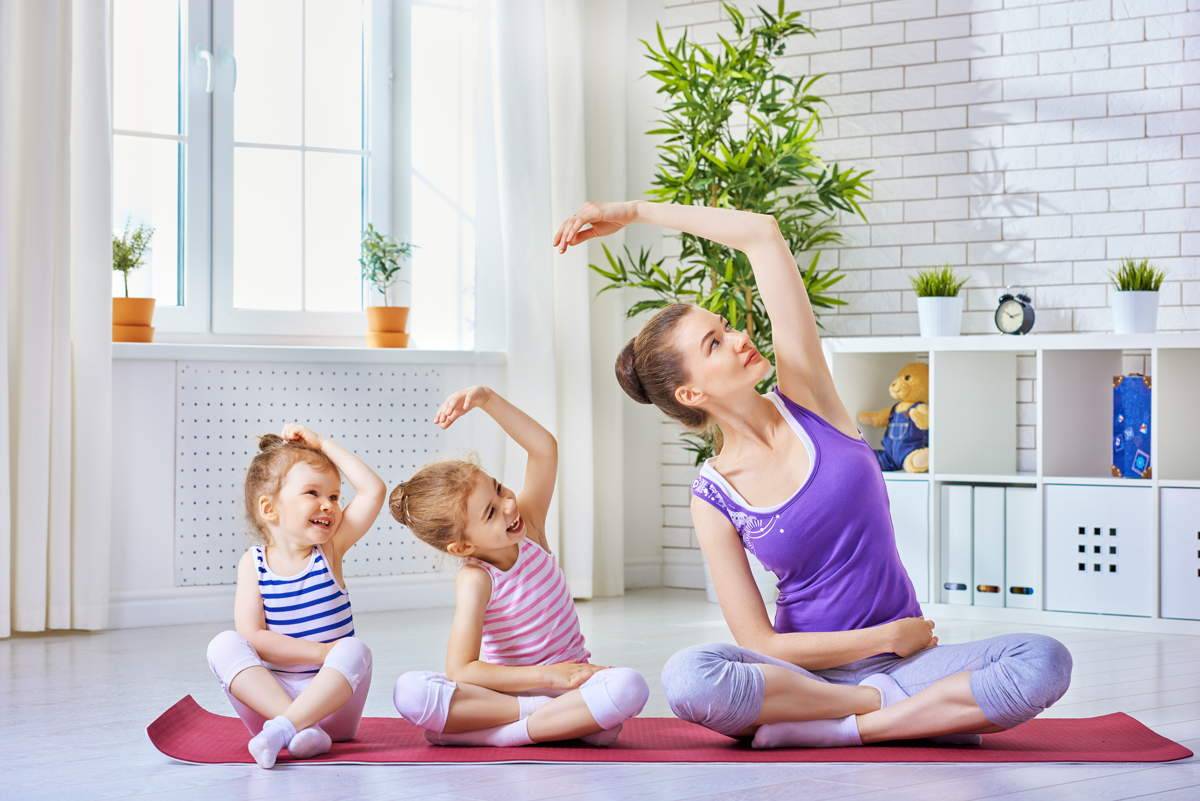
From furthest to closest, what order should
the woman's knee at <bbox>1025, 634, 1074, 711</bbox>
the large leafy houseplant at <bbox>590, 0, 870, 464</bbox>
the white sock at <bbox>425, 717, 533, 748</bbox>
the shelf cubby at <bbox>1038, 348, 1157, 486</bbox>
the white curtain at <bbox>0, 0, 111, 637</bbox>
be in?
1. the large leafy houseplant at <bbox>590, 0, 870, 464</bbox>
2. the shelf cubby at <bbox>1038, 348, 1157, 486</bbox>
3. the white curtain at <bbox>0, 0, 111, 637</bbox>
4. the white sock at <bbox>425, 717, 533, 748</bbox>
5. the woman's knee at <bbox>1025, 634, 1074, 711</bbox>

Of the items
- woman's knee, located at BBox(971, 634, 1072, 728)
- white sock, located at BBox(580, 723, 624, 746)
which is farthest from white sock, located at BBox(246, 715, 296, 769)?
woman's knee, located at BBox(971, 634, 1072, 728)

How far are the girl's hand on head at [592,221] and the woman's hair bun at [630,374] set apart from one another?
22 centimetres

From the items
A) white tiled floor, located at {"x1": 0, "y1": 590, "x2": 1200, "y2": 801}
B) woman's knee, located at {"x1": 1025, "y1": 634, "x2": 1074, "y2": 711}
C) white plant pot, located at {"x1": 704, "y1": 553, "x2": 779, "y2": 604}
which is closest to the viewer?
white tiled floor, located at {"x1": 0, "y1": 590, "x2": 1200, "y2": 801}

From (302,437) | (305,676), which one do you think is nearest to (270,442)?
(302,437)

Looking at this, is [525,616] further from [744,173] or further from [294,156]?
[294,156]

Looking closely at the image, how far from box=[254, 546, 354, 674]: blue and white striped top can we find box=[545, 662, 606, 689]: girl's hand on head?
1.31 feet

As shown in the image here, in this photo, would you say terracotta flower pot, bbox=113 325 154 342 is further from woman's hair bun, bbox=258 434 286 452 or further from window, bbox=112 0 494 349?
woman's hair bun, bbox=258 434 286 452

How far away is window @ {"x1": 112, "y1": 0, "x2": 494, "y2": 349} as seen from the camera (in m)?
4.70

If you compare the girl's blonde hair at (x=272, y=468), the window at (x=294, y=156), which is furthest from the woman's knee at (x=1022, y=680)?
the window at (x=294, y=156)

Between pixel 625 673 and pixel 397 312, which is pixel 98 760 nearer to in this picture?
pixel 625 673

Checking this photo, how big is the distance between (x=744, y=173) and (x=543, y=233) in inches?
26.9

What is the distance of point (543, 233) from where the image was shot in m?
5.01

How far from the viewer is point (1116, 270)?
15.1ft

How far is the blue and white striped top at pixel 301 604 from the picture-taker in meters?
2.69
